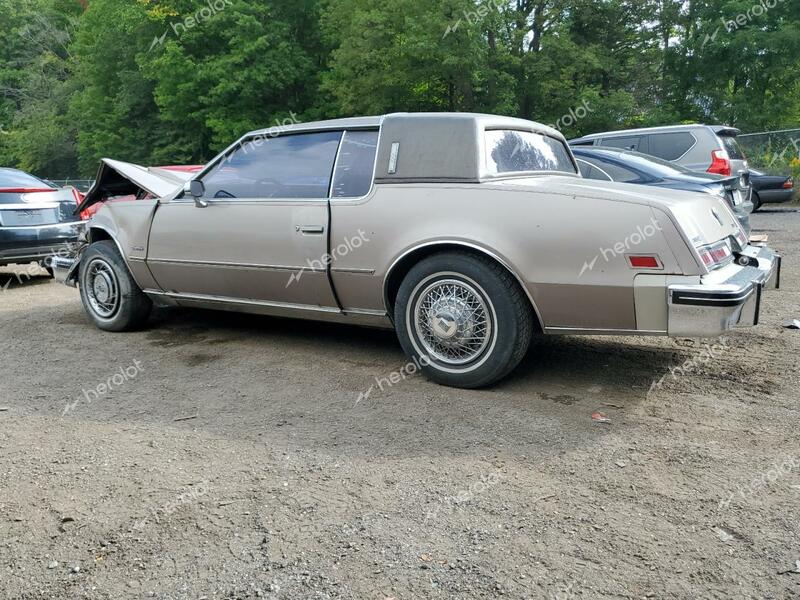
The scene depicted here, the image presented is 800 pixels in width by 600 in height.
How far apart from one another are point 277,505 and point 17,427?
5.85 ft

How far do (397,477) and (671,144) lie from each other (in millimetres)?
9325

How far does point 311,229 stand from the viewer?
4402mm

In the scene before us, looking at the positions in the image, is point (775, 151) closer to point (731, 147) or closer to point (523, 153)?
point (731, 147)

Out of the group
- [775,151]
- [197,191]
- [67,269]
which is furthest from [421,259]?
[775,151]

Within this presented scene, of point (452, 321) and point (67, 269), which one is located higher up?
point (67, 269)

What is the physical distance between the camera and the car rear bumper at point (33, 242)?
839 centimetres

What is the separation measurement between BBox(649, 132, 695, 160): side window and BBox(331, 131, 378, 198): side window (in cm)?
753

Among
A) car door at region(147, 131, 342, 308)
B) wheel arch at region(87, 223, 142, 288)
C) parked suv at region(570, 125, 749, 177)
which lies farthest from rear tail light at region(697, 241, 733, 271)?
parked suv at region(570, 125, 749, 177)

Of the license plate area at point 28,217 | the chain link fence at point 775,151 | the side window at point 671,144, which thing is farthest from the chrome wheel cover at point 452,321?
the chain link fence at point 775,151

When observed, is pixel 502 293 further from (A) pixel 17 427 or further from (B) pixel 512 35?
(B) pixel 512 35

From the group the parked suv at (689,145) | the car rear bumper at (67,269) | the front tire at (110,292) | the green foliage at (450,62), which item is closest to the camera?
the front tire at (110,292)

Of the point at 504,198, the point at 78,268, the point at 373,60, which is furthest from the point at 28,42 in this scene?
the point at 504,198

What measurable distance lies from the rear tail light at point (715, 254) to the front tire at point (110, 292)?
425cm

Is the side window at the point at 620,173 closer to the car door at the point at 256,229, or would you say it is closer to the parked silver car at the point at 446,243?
the parked silver car at the point at 446,243
